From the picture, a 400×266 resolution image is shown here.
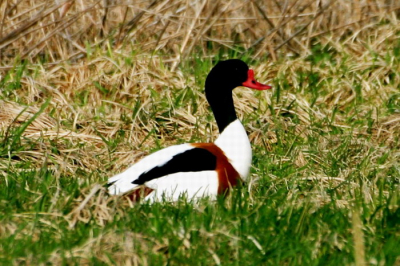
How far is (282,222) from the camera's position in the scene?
361 cm

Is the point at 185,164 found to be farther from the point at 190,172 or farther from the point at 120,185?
the point at 120,185

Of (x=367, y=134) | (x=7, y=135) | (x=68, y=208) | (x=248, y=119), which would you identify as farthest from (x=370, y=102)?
(x=68, y=208)

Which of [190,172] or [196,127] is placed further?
[196,127]

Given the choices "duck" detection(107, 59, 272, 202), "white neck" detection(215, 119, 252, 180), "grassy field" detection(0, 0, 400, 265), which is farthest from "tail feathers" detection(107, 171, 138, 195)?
"white neck" detection(215, 119, 252, 180)

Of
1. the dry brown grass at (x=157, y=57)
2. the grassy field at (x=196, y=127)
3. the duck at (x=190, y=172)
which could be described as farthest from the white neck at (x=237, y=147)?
the dry brown grass at (x=157, y=57)

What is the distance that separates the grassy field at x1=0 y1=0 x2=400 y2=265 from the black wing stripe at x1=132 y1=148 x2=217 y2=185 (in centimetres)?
30

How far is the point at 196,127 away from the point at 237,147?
109 cm

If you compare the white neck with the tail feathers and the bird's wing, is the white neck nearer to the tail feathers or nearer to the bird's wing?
the bird's wing

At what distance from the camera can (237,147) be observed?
466cm

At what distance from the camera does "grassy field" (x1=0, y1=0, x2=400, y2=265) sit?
134 inches

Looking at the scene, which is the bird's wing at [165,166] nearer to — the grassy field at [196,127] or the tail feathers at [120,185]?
the tail feathers at [120,185]

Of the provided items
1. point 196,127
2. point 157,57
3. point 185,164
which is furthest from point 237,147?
point 157,57

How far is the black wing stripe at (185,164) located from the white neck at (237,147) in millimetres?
168

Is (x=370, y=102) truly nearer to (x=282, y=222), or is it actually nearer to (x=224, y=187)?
(x=224, y=187)
